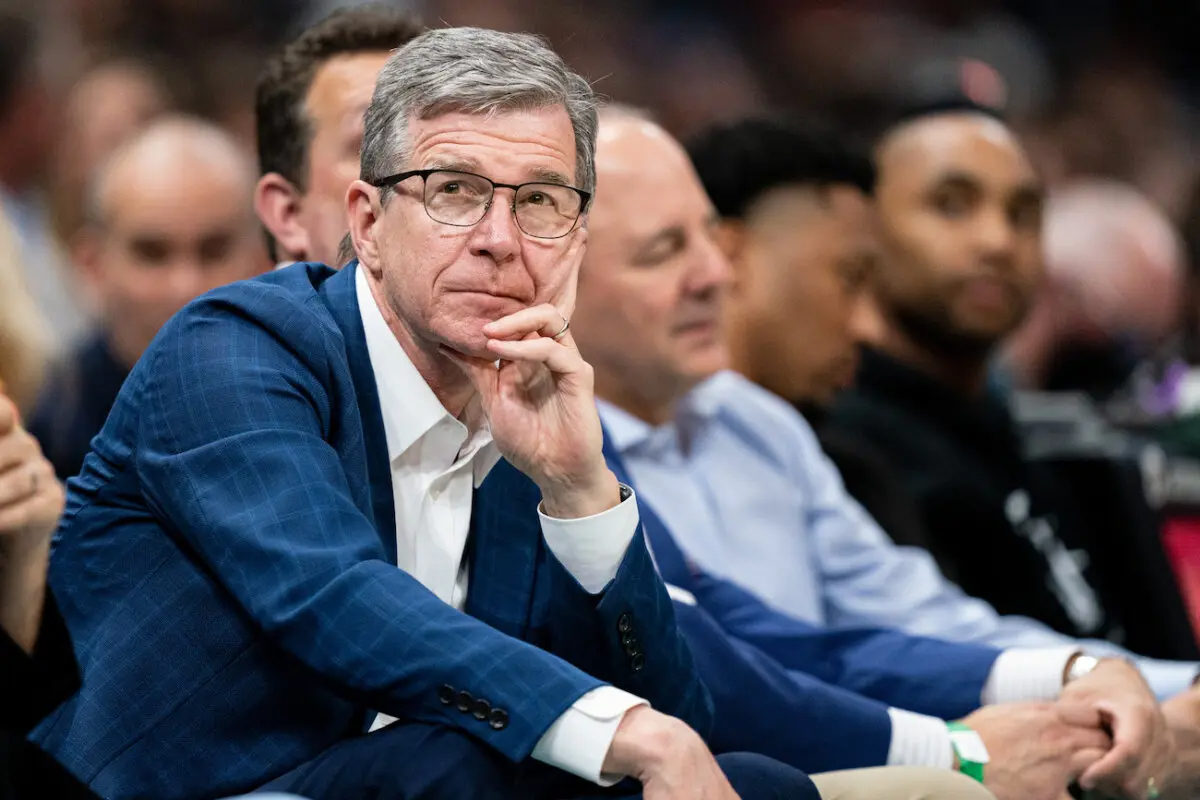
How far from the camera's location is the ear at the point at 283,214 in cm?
272

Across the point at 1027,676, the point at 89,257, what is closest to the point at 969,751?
the point at 1027,676

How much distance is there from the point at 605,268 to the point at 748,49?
19.4ft

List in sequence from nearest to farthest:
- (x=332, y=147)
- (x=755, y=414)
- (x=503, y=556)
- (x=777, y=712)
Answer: (x=503, y=556) < (x=777, y=712) < (x=332, y=147) < (x=755, y=414)

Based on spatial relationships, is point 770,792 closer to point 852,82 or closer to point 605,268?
point 605,268

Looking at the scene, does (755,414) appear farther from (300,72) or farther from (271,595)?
(271,595)

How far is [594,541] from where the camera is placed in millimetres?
1949

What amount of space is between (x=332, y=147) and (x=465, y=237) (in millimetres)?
799

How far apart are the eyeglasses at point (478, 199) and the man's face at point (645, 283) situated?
99 centimetres

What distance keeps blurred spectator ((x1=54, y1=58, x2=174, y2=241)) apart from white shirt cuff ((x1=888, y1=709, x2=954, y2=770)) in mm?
2988

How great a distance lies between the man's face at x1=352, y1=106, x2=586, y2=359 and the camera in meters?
1.95

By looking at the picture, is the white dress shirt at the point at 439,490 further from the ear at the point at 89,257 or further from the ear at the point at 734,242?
the ear at the point at 89,257

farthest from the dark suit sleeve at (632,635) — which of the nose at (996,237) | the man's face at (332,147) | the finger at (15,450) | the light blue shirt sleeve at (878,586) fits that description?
the nose at (996,237)

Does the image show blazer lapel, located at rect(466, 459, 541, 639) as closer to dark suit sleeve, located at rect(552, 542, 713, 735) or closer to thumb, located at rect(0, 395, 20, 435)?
dark suit sleeve, located at rect(552, 542, 713, 735)

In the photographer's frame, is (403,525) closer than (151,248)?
Yes
